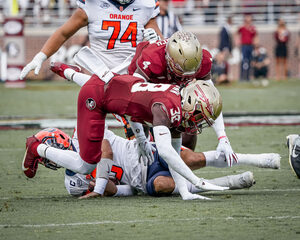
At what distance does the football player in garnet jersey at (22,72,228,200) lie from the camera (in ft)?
15.2

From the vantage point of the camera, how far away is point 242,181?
5.14 meters

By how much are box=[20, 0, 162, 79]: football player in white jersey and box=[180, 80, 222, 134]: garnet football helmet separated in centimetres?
169

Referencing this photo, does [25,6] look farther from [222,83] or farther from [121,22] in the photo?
[121,22]

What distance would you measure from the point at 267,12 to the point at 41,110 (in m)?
12.5

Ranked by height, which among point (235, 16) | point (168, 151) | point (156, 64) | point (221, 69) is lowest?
point (221, 69)

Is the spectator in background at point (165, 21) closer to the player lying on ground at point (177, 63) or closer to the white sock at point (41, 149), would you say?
the player lying on ground at point (177, 63)

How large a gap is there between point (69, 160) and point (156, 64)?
0.95 meters

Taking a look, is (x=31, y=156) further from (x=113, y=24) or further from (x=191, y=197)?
(x=113, y=24)

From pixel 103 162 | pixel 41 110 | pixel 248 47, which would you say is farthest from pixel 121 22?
pixel 248 47

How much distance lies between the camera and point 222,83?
1808 cm

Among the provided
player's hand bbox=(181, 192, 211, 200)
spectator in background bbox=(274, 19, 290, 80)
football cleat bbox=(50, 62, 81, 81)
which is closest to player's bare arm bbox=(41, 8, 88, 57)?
football cleat bbox=(50, 62, 81, 81)

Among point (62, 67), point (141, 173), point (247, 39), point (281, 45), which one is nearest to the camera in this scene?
point (141, 173)

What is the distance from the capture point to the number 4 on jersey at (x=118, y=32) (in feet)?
20.6

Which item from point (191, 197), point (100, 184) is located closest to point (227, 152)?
point (191, 197)
